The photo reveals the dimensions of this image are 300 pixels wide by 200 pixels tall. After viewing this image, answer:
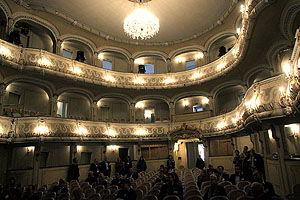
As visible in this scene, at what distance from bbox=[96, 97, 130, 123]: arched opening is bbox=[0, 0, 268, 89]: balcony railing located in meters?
2.91

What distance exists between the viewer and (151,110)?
22.1m

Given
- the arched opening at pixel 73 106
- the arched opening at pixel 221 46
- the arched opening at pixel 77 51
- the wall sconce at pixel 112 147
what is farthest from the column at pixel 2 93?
the arched opening at pixel 221 46

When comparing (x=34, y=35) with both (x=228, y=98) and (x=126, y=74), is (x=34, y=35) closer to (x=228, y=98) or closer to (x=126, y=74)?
(x=126, y=74)

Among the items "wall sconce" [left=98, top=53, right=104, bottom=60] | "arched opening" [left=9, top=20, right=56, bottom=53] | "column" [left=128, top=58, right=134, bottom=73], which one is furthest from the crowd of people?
"wall sconce" [left=98, top=53, right=104, bottom=60]

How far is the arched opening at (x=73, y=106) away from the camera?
1852 centimetres

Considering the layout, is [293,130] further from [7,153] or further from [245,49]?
[7,153]

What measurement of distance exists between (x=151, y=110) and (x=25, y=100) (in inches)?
427

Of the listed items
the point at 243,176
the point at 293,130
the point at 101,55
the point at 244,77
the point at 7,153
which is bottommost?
the point at 243,176

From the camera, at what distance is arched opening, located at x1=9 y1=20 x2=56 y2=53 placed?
16156 mm

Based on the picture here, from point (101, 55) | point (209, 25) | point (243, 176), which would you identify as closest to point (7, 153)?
point (101, 55)

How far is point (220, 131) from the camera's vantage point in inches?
633

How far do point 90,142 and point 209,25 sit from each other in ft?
44.4

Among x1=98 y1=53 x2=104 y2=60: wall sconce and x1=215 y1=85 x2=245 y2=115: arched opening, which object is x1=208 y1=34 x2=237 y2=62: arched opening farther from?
x1=98 y1=53 x2=104 y2=60: wall sconce

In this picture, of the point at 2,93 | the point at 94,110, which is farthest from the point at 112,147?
the point at 2,93
